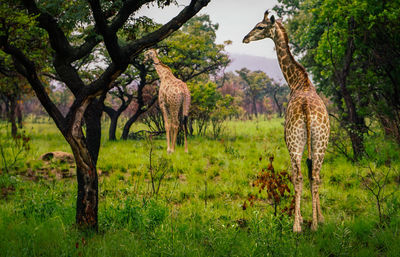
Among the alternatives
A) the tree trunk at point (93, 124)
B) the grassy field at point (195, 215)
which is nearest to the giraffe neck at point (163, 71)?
the grassy field at point (195, 215)

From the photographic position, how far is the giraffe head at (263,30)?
5.54m

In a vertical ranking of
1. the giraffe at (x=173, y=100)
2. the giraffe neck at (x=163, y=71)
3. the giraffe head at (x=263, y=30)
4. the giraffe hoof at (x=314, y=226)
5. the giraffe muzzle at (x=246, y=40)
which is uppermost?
the giraffe neck at (x=163, y=71)

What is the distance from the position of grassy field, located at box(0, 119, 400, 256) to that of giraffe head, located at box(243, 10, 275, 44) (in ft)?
10.6

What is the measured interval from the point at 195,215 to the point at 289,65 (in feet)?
10.9

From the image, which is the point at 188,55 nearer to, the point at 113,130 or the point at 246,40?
the point at 113,130

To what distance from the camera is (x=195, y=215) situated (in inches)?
191

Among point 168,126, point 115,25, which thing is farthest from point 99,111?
point 168,126

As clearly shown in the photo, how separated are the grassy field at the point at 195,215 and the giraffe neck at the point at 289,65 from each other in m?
2.32

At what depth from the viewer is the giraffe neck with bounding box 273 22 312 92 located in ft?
16.7

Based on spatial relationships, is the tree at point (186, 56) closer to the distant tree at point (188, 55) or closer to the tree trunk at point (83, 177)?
the distant tree at point (188, 55)

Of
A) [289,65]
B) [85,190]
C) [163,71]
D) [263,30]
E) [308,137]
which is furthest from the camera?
[163,71]

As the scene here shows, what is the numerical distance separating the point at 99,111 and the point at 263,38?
355 cm

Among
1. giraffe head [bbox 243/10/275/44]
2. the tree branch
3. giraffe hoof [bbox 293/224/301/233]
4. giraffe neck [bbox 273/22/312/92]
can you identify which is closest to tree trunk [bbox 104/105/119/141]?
giraffe head [bbox 243/10/275/44]

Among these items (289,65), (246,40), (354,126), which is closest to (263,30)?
(246,40)
